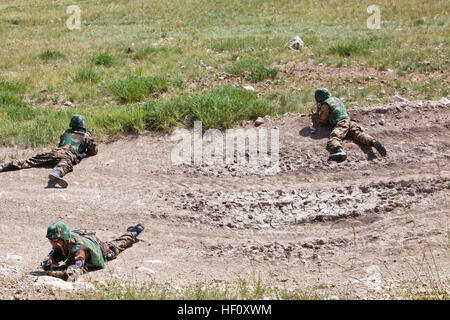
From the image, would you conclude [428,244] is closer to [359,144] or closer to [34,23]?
[359,144]

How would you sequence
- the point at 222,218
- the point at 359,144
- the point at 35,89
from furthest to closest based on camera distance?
the point at 35,89 → the point at 359,144 → the point at 222,218

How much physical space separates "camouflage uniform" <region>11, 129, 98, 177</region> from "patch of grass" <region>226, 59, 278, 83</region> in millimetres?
4789

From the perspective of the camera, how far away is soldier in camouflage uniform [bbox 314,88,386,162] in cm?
821

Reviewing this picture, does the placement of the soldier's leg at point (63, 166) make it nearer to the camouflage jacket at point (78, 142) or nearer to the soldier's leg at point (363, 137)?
the camouflage jacket at point (78, 142)

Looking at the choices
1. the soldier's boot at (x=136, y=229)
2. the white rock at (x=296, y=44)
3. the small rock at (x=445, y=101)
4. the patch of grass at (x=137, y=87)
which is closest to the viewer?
the soldier's boot at (x=136, y=229)

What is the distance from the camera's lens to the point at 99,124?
1004 cm

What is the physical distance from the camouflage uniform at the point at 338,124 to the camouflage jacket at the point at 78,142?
4189 mm

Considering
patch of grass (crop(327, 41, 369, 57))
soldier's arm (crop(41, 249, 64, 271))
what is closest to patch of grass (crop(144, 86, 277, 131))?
soldier's arm (crop(41, 249, 64, 271))

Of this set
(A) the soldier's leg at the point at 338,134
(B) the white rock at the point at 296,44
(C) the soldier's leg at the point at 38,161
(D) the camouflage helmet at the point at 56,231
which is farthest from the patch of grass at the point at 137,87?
(D) the camouflage helmet at the point at 56,231

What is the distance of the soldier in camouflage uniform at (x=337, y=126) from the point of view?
26.9ft

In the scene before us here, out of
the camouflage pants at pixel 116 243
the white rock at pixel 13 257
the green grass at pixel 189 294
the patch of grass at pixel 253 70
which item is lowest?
the white rock at pixel 13 257

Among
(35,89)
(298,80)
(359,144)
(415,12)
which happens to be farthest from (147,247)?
(415,12)

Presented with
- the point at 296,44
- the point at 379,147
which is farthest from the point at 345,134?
the point at 296,44

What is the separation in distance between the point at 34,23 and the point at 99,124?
15.7 metres
